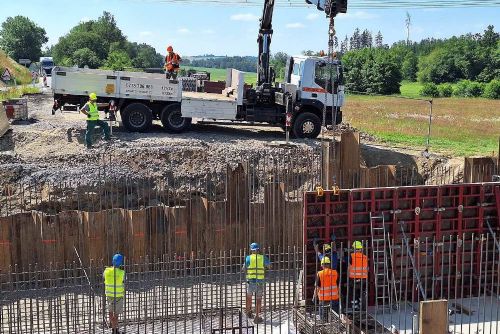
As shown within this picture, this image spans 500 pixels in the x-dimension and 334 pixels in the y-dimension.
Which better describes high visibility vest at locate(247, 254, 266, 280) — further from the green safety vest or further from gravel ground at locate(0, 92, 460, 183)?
the green safety vest

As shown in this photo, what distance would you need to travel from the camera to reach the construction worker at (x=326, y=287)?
32.4 feet

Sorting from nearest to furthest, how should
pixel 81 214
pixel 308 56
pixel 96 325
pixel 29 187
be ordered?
pixel 96 325 → pixel 81 214 → pixel 29 187 → pixel 308 56

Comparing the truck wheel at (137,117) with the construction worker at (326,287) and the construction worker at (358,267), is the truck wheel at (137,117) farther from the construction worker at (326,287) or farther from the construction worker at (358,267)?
the construction worker at (326,287)

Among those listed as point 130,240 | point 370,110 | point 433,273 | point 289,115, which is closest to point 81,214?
point 130,240

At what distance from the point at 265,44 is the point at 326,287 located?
1081 cm

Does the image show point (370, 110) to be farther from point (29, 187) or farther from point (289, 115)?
point (29, 187)

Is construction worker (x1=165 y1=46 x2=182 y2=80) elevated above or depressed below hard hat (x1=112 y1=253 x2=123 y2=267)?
above

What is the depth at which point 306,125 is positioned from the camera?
18.8 meters

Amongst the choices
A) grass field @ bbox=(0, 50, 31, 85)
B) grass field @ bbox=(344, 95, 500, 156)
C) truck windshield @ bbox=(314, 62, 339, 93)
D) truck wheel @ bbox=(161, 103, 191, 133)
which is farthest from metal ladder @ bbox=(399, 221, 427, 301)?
grass field @ bbox=(0, 50, 31, 85)

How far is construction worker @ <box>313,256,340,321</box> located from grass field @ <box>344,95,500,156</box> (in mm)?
10166

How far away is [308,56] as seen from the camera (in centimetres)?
1798

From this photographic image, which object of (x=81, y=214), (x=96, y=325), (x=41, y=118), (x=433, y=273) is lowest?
(x=96, y=325)

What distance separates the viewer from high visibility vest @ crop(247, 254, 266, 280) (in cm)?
1022

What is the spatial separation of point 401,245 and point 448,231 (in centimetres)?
108
